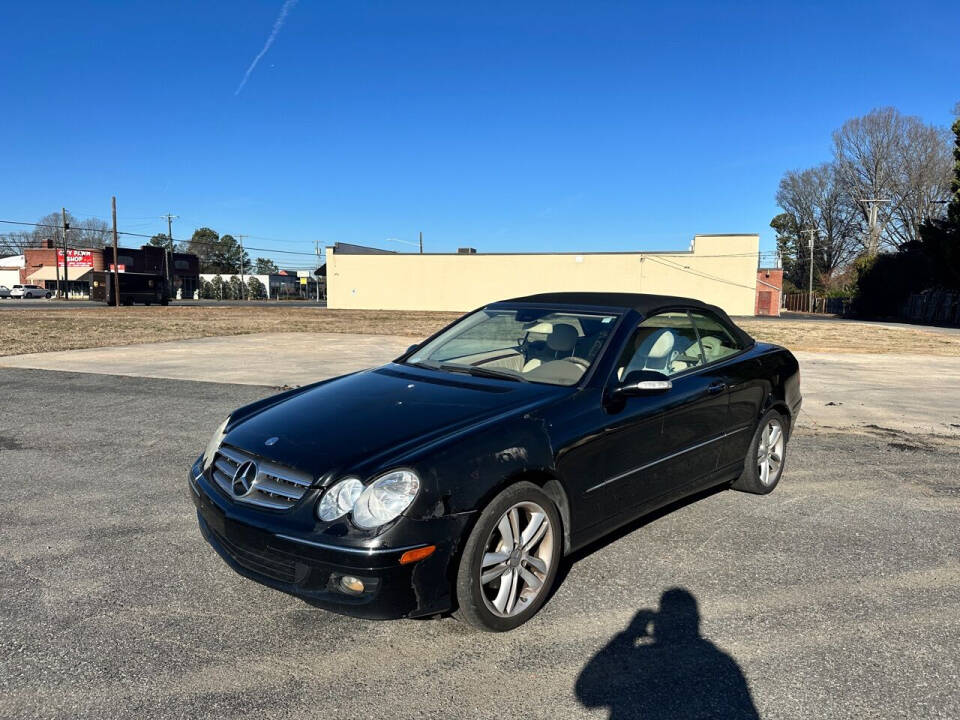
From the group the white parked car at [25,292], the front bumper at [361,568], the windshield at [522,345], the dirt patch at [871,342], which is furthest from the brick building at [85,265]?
the front bumper at [361,568]

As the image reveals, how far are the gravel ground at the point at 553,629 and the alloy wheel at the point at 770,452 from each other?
0.22 meters

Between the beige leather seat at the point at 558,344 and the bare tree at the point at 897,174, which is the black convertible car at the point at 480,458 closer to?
the beige leather seat at the point at 558,344

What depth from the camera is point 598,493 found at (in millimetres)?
3424

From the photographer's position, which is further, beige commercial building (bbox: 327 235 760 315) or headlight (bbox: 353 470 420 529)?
beige commercial building (bbox: 327 235 760 315)

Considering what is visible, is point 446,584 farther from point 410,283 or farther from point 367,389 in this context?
point 410,283

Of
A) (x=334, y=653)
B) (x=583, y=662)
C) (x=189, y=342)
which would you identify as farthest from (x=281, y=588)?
(x=189, y=342)

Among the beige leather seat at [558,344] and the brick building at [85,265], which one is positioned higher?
the brick building at [85,265]

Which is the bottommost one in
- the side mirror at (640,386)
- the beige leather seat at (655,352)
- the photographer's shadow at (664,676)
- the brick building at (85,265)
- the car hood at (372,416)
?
the photographer's shadow at (664,676)

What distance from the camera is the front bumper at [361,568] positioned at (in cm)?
262

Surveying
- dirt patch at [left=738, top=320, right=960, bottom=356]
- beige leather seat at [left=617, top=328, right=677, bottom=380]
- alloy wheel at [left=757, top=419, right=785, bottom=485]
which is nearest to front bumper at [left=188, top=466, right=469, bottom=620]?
beige leather seat at [left=617, top=328, right=677, bottom=380]

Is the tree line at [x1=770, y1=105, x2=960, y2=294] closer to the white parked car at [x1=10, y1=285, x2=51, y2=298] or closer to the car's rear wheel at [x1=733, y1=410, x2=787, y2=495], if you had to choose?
the car's rear wheel at [x1=733, y1=410, x2=787, y2=495]

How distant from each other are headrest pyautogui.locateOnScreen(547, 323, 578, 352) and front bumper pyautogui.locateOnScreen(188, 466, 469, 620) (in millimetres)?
1538

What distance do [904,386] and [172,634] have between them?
11.3 m

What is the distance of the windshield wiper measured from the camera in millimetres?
3834
